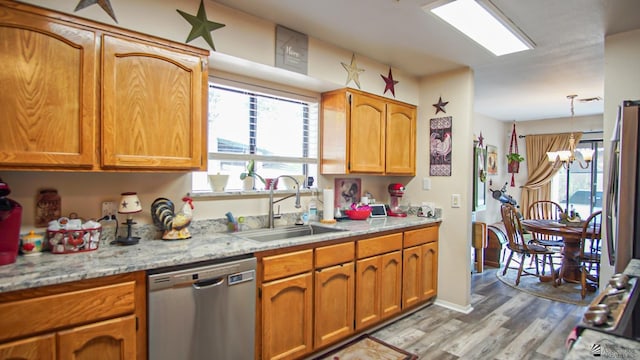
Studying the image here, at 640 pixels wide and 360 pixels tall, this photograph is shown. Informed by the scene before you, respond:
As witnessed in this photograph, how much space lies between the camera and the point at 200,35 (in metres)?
2.11

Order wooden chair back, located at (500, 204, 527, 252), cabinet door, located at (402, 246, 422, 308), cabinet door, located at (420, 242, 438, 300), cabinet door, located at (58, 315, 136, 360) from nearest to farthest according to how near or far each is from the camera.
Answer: cabinet door, located at (58, 315, 136, 360)
cabinet door, located at (402, 246, 422, 308)
cabinet door, located at (420, 242, 438, 300)
wooden chair back, located at (500, 204, 527, 252)

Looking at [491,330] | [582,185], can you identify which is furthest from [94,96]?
[582,185]

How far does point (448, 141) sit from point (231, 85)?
221 centimetres

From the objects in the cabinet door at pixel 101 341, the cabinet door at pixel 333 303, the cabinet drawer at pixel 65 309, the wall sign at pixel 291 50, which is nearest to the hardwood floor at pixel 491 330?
the cabinet door at pixel 333 303

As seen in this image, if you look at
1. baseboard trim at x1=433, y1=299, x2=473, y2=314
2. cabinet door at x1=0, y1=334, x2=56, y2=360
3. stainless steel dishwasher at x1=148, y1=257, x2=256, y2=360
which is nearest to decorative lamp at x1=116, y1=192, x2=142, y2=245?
stainless steel dishwasher at x1=148, y1=257, x2=256, y2=360

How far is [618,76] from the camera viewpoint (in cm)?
251

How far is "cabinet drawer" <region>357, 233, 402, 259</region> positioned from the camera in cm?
273

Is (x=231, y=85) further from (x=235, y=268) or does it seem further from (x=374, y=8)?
(x=235, y=268)

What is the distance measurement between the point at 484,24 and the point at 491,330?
2514 mm

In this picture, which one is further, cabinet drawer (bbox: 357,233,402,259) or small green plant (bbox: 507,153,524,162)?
small green plant (bbox: 507,153,524,162)

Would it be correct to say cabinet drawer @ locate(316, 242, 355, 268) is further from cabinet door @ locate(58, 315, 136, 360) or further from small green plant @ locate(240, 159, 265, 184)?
cabinet door @ locate(58, 315, 136, 360)

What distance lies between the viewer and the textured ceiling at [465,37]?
2203 millimetres

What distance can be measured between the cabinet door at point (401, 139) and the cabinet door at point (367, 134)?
105 millimetres

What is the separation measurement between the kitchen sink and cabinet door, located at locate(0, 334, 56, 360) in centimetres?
127
